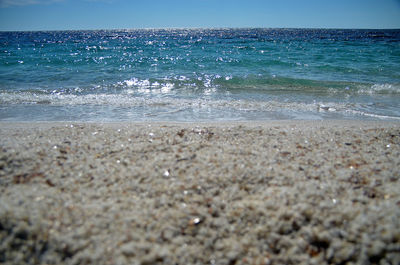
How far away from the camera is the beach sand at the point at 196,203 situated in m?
1.50

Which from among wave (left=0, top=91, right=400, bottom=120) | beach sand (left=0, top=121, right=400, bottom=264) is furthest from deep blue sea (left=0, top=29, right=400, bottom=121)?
beach sand (left=0, top=121, right=400, bottom=264)

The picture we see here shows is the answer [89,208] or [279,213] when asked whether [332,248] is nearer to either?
[279,213]

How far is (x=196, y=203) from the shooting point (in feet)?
6.10

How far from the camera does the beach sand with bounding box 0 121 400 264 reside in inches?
59.1

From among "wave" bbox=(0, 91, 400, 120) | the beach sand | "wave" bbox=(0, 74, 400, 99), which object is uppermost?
Answer: "wave" bbox=(0, 74, 400, 99)

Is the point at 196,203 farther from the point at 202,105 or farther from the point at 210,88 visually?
the point at 210,88

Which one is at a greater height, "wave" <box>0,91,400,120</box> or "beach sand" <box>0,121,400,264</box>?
"wave" <box>0,91,400,120</box>

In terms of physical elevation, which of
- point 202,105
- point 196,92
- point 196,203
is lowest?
point 196,203

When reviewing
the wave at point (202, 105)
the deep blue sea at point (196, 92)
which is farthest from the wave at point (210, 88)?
the wave at point (202, 105)

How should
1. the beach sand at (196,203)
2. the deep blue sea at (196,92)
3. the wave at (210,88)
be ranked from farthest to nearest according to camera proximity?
the wave at (210,88)
the deep blue sea at (196,92)
the beach sand at (196,203)

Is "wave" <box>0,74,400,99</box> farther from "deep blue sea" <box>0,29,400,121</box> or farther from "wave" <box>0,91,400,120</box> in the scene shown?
"wave" <box>0,91,400,120</box>

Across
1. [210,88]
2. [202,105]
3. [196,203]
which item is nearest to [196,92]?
[210,88]

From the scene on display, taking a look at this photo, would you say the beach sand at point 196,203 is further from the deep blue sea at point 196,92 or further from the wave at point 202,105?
the wave at point 202,105

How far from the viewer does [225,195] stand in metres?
1.95
